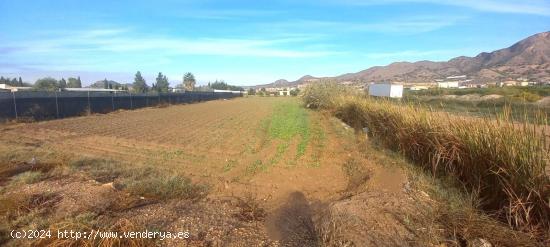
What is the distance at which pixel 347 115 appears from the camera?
2098 cm

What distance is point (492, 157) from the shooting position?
5.59m

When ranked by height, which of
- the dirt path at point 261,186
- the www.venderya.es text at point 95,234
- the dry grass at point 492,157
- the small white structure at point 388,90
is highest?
the small white structure at point 388,90

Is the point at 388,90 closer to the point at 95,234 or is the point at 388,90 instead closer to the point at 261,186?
the point at 261,186

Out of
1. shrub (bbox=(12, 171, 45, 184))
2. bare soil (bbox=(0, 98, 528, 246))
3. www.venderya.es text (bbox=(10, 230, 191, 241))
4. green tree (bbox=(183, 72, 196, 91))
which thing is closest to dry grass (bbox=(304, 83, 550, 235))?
bare soil (bbox=(0, 98, 528, 246))

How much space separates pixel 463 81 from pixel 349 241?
95686 mm

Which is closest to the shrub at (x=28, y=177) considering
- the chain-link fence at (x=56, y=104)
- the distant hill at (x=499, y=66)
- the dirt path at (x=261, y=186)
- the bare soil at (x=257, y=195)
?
the bare soil at (x=257, y=195)

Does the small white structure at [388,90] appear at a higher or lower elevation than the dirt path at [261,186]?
higher

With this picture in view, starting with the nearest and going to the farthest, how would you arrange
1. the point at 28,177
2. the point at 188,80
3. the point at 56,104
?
the point at 28,177
the point at 56,104
the point at 188,80

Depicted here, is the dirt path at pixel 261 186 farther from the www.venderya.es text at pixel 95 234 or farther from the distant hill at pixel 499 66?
the distant hill at pixel 499 66

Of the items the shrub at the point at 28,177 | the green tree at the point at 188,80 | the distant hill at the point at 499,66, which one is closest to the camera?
the shrub at the point at 28,177

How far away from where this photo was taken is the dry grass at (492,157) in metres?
4.64

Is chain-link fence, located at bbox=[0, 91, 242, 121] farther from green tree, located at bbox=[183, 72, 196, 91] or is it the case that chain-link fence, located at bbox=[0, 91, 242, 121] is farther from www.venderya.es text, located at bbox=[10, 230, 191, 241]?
green tree, located at bbox=[183, 72, 196, 91]

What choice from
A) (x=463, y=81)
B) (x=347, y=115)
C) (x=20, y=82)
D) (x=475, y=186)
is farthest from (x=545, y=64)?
(x=20, y=82)

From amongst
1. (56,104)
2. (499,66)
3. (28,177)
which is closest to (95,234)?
(28,177)
